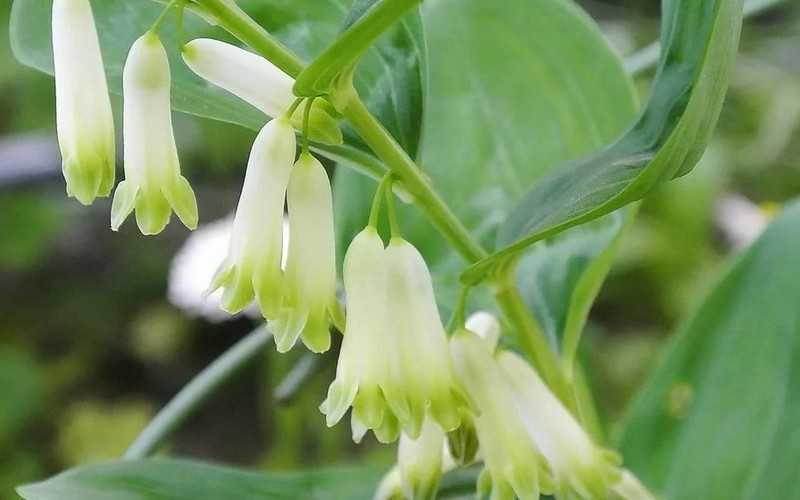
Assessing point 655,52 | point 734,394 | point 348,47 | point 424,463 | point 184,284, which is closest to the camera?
point 348,47

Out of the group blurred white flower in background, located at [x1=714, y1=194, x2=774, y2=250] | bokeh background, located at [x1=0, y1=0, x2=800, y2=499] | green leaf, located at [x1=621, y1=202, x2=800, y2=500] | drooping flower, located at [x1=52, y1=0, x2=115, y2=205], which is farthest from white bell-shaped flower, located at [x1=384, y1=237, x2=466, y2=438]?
blurred white flower in background, located at [x1=714, y1=194, x2=774, y2=250]

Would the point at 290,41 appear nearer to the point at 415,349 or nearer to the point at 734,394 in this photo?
the point at 415,349

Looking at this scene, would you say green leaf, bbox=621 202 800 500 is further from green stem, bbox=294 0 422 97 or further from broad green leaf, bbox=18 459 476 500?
green stem, bbox=294 0 422 97

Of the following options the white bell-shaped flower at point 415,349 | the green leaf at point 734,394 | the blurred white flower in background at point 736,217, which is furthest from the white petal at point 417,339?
the blurred white flower in background at point 736,217

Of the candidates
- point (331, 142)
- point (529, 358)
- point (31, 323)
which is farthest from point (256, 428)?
point (331, 142)

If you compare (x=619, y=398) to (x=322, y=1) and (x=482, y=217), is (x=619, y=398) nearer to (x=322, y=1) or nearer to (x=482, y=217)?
(x=482, y=217)

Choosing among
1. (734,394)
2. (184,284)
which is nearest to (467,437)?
(734,394)
